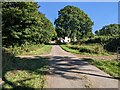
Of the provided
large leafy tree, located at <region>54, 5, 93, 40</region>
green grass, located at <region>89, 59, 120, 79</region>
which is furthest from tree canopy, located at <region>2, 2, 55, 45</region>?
large leafy tree, located at <region>54, 5, 93, 40</region>

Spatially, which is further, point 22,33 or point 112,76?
point 22,33

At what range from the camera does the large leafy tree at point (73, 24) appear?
76.2 m

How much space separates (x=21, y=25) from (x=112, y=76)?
17.7 m

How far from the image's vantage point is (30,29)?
29328 mm

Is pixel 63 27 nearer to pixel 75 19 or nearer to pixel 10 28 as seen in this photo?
pixel 75 19

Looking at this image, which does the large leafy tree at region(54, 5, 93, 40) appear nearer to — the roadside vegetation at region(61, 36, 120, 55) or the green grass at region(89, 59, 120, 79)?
the roadside vegetation at region(61, 36, 120, 55)

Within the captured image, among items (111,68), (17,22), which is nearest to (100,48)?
(17,22)

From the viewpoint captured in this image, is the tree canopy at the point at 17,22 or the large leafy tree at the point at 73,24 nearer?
the tree canopy at the point at 17,22

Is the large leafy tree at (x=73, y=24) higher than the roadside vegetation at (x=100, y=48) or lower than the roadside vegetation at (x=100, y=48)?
higher

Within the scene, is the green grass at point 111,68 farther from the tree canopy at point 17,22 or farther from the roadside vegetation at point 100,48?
the tree canopy at point 17,22

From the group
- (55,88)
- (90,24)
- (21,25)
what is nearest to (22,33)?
(21,25)

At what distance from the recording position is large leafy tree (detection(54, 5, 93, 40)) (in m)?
76.2

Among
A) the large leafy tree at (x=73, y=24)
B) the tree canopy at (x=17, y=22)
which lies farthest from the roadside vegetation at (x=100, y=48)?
the large leafy tree at (x=73, y=24)

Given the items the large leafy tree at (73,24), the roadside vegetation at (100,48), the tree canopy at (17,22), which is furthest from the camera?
the large leafy tree at (73,24)
